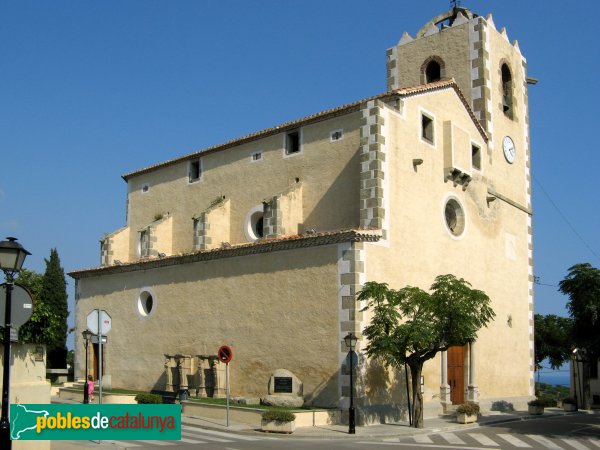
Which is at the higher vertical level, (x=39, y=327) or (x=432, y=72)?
(x=432, y=72)

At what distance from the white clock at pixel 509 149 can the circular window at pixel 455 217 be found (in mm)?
5709

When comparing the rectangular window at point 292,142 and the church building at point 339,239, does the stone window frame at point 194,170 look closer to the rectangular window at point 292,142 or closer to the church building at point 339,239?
the church building at point 339,239

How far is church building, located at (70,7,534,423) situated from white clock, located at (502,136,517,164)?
0.34 ft

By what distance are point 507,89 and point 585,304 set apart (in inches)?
494

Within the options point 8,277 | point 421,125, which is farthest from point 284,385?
point 8,277

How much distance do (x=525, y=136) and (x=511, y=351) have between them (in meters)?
11.0

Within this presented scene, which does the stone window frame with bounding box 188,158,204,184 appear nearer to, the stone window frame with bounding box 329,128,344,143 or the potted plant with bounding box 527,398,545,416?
the stone window frame with bounding box 329,128,344,143

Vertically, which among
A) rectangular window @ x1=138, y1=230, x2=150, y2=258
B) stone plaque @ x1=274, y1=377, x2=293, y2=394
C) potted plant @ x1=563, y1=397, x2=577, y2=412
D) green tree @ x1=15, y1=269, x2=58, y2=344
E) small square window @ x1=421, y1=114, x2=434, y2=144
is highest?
small square window @ x1=421, y1=114, x2=434, y2=144

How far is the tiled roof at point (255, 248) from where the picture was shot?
23328 millimetres

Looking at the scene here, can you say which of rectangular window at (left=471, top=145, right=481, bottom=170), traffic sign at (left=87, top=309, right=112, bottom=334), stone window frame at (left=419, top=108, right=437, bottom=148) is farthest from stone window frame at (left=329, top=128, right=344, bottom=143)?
traffic sign at (left=87, top=309, right=112, bottom=334)

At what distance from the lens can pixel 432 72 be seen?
34.2 metres

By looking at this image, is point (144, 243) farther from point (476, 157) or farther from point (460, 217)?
point (476, 157)

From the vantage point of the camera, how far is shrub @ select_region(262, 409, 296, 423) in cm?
2058

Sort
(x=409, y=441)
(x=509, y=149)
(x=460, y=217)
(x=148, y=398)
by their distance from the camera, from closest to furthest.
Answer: (x=409, y=441), (x=148, y=398), (x=460, y=217), (x=509, y=149)
